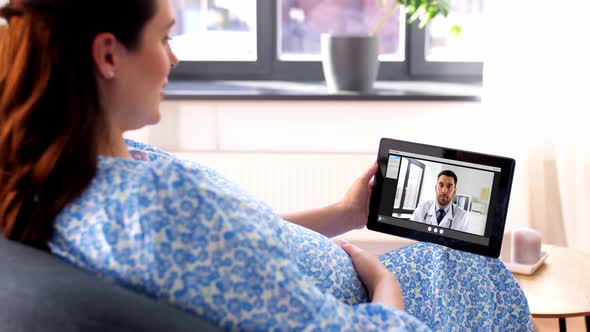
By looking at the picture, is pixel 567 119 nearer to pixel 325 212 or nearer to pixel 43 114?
pixel 325 212

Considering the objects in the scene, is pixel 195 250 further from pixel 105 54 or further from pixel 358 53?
pixel 358 53

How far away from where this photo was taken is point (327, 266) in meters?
1.20

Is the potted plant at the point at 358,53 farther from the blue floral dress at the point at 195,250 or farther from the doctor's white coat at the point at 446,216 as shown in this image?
the blue floral dress at the point at 195,250

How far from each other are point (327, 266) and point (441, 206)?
30cm

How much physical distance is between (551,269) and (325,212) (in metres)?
0.61

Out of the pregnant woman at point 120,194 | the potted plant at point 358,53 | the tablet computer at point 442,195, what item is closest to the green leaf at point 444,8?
the potted plant at point 358,53

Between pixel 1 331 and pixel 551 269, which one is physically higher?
pixel 1 331

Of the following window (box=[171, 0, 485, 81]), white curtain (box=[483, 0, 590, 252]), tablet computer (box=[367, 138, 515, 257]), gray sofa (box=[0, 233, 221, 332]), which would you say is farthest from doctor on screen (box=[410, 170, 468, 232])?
window (box=[171, 0, 485, 81])

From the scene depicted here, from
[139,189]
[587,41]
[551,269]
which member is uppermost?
[587,41]

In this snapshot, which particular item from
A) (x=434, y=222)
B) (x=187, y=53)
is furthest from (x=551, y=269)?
(x=187, y=53)

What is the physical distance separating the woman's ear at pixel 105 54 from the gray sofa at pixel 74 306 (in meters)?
0.25

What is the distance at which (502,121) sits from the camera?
2525 millimetres

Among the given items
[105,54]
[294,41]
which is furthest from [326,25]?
[105,54]

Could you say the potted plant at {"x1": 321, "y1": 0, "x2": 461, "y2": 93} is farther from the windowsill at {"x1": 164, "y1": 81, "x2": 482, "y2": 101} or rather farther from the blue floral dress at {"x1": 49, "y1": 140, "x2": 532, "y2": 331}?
the blue floral dress at {"x1": 49, "y1": 140, "x2": 532, "y2": 331}
